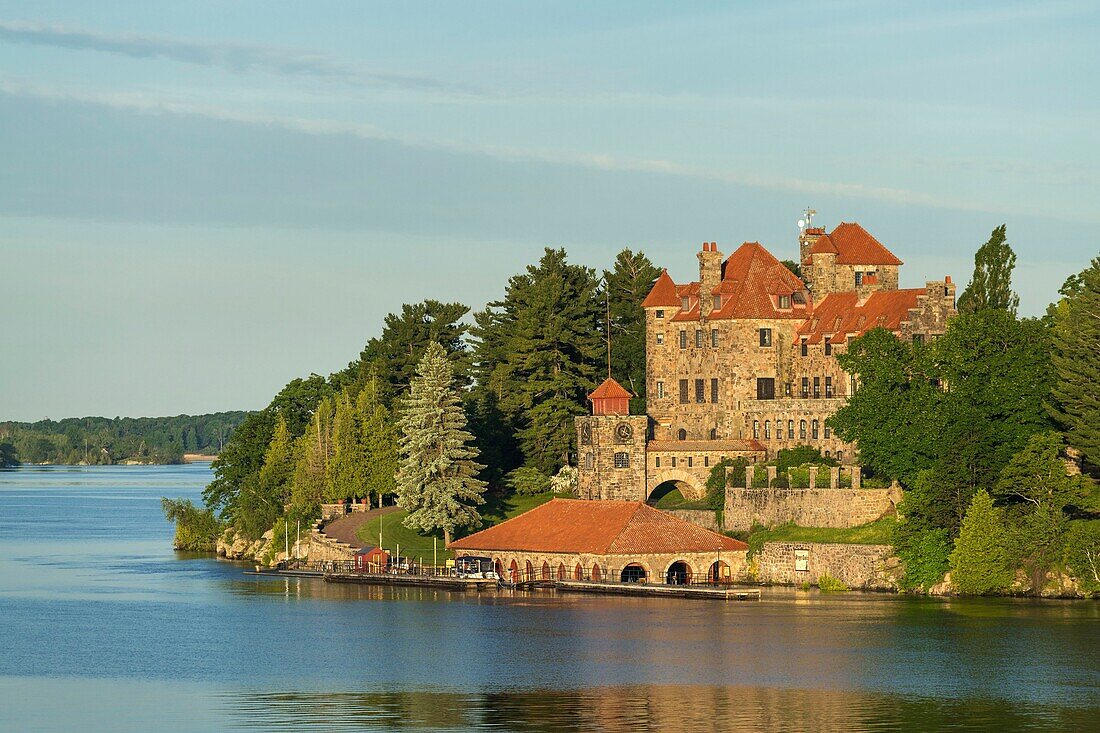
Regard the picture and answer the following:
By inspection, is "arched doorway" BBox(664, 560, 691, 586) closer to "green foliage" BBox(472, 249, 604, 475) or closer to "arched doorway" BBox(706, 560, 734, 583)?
"arched doorway" BBox(706, 560, 734, 583)

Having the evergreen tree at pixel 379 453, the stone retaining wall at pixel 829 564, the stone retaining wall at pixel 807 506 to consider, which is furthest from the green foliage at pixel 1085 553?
the evergreen tree at pixel 379 453

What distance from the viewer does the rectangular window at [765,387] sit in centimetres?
12075

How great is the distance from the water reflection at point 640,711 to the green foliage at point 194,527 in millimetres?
78209

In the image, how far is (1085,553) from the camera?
9544 centimetres

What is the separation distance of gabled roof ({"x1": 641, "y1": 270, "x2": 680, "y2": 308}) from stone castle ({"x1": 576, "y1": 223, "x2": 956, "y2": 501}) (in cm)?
9

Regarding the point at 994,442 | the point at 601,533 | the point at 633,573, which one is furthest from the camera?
the point at 601,533

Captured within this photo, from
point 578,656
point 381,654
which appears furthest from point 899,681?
point 381,654

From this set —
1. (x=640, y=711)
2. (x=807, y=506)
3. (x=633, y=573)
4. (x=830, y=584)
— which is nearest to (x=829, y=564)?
(x=830, y=584)

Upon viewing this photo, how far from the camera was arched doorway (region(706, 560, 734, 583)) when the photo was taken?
10688 cm

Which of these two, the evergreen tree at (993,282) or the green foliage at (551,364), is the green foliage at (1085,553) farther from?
the green foliage at (551,364)

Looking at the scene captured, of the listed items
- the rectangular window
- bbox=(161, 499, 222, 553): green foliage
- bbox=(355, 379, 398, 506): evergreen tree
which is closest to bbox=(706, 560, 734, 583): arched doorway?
the rectangular window

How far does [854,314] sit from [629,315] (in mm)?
24957

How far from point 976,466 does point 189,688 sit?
140 feet

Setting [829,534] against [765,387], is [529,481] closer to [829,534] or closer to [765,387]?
[765,387]
